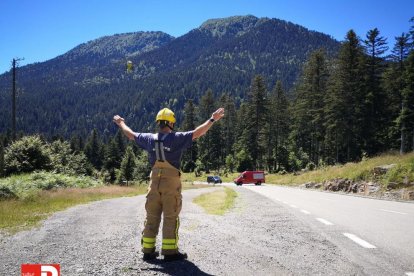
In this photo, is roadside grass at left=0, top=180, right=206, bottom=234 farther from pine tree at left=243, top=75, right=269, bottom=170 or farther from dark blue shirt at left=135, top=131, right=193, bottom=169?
pine tree at left=243, top=75, right=269, bottom=170

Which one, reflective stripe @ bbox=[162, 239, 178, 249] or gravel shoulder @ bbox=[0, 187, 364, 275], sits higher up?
reflective stripe @ bbox=[162, 239, 178, 249]

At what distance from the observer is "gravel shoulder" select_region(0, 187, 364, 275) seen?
17.2 feet

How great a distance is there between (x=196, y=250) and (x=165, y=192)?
1.17 m

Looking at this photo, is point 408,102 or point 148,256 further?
point 408,102

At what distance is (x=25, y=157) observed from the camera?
30781 mm

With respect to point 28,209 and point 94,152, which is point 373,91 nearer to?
point 28,209

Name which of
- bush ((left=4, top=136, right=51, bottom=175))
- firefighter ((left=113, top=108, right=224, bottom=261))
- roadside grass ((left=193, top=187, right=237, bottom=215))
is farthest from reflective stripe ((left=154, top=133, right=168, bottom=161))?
bush ((left=4, top=136, right=51, bottom=175))

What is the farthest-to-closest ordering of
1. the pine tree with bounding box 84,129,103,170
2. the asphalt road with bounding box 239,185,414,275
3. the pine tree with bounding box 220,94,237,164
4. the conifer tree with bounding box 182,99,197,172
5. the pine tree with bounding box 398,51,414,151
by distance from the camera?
the pine tree with bounding box 84,129,103,170 → the pine tree with bounding box 220,94,237,164 → the conifer tree with bounding box 182,99,197,172 → the pine tree with bounding box 398,51,414,151 → the asphalt road with bounding box 239,185,414,275

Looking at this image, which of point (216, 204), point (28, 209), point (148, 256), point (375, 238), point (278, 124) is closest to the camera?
point (148, 256)

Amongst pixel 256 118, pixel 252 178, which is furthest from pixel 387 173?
pixel 256 118

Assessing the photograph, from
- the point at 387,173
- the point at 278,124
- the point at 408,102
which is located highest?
the point at 278,124

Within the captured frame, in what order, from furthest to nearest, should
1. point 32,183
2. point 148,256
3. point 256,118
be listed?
1. point 256,118
2. point 32,183
3. point 148,256

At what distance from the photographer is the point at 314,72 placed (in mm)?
66625

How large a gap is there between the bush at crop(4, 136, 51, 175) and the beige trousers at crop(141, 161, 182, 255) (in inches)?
1074
